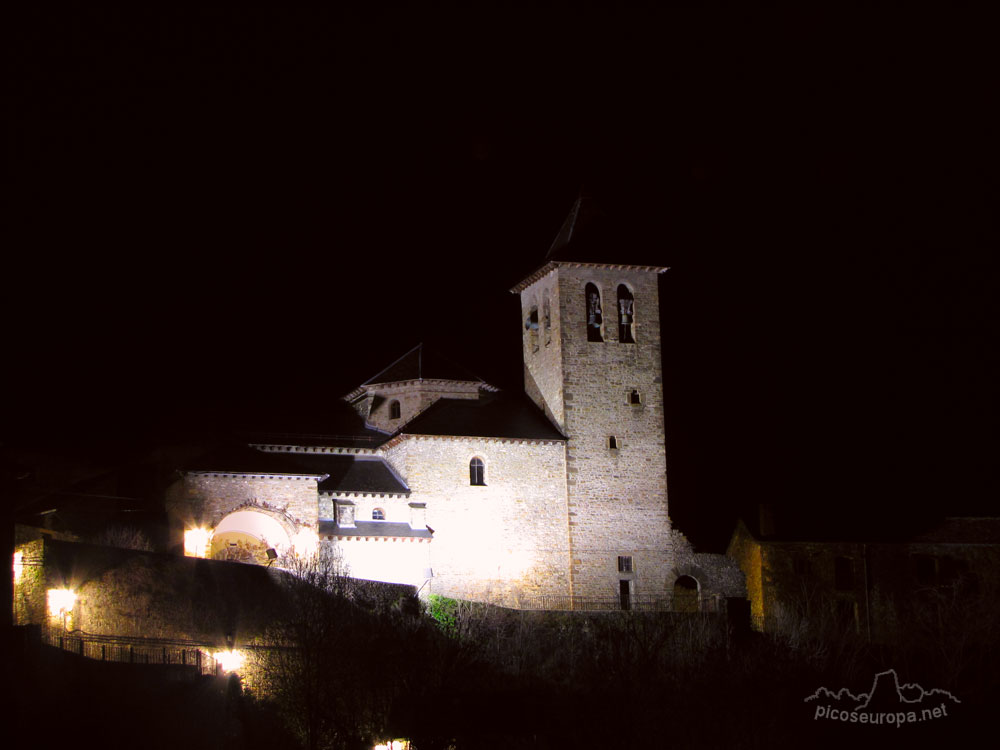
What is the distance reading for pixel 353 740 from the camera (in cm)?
3109

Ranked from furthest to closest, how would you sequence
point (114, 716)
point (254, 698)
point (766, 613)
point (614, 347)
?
point (614, 347) → point (766, 613) → point (254, 698) → point (114, 716)

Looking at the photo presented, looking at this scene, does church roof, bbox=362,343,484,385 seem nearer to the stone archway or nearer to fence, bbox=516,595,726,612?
fence, bbox=516,595,726,612

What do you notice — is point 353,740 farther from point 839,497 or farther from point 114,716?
point 839,497

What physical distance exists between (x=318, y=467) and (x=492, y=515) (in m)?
6.24

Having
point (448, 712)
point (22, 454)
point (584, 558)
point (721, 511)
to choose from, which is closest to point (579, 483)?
point (584, 558)

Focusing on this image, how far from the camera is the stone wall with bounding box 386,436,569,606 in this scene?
43.4 m

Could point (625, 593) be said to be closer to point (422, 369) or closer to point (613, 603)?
point (613, 603)

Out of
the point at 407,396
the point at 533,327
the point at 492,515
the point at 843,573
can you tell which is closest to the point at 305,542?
the point at 492,515

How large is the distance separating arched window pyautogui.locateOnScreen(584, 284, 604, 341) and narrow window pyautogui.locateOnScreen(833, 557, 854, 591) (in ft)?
38.3

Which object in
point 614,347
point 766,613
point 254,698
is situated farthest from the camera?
point 614,347

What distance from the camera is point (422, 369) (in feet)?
160

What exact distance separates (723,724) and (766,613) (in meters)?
12.8


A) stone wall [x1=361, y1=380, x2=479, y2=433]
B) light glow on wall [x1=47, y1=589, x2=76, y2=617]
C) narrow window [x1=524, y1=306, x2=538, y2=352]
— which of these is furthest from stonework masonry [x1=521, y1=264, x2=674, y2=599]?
light glow on wall [x1=47, y1=589, x2=76, y2=617]

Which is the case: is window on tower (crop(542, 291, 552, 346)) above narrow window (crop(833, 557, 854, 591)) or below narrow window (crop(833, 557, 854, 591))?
above
